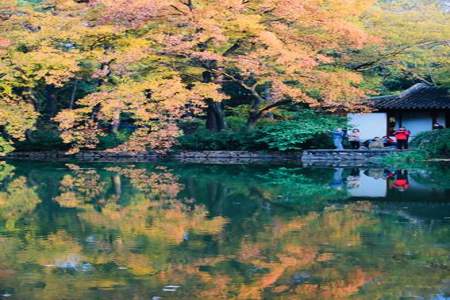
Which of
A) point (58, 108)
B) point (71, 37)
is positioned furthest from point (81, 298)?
point (58, 108)

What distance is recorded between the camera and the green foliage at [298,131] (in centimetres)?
3012

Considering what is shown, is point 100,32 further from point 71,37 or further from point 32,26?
point 32,26

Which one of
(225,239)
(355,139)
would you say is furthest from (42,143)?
(225,239)

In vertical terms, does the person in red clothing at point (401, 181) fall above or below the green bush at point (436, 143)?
below

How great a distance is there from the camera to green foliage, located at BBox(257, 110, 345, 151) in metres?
30.1

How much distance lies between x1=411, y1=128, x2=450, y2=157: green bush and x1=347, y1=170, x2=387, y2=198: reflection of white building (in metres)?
6.91

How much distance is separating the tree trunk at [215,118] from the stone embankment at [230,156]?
6.15ft

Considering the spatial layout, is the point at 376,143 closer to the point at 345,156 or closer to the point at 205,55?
the point at 345,156

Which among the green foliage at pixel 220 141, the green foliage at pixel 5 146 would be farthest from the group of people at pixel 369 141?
the green foliage at pixel 5 146

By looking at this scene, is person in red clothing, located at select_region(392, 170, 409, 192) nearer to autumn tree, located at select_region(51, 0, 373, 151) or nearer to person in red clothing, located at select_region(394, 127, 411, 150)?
person in red clothing, located at select_region(394, 127, 411, 150)

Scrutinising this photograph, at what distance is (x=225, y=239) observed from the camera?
35.9ft

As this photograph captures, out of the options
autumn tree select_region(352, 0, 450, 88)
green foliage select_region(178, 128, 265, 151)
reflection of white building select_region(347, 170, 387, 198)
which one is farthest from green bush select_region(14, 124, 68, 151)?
reflection of white building select_region(347, 170, 387, 198)

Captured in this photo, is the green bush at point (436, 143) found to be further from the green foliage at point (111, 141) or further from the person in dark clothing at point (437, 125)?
the green foliage at point (111, 141)

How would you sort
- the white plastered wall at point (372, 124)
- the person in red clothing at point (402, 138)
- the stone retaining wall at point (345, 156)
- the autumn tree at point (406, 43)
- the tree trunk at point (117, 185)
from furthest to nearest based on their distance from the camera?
1. the white plastered wall at point (372, 124)
2. the autumn tree at point (406, 43)
3. the person in red clothing at point (402, 138)
4. the stone retaining wall at point (345, 156)
5. the tree trunk at point (117, 185)
